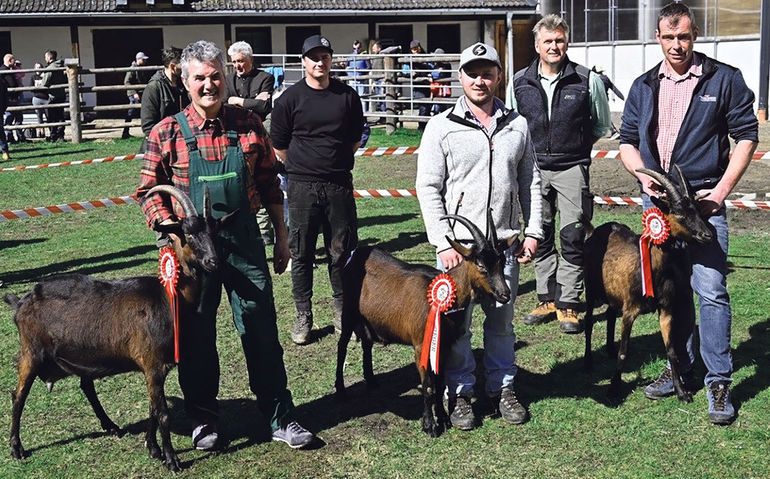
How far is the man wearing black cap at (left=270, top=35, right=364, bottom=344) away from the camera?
7211mm

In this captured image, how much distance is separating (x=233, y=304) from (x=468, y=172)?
157cm

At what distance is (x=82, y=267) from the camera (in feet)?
33.1

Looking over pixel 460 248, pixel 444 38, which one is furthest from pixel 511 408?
pixel 444 38

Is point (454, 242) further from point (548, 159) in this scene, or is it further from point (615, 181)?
point (615, 181)

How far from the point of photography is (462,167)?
529 cm

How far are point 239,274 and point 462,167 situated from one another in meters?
1.42

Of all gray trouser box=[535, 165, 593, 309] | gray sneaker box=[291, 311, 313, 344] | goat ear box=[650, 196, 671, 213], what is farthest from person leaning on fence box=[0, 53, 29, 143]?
goat ear box=[650, 196, 671, 213]

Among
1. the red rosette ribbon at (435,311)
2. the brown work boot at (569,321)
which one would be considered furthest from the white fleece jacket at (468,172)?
the brown work boot at (569,321)

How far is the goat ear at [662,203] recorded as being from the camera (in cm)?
566

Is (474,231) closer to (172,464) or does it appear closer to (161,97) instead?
(172,464)

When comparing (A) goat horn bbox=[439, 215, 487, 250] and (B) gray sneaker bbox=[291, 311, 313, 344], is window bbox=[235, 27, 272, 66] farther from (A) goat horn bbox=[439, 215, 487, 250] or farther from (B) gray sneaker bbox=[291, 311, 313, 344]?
(A) goat horn bbox=[439, 215, 487, 250]

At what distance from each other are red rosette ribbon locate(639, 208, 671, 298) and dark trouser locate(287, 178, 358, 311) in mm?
2355

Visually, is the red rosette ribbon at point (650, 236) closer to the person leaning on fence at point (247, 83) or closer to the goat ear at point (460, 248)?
the goat ear at point (460, 248)

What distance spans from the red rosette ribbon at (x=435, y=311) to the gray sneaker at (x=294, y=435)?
0.80 meters
